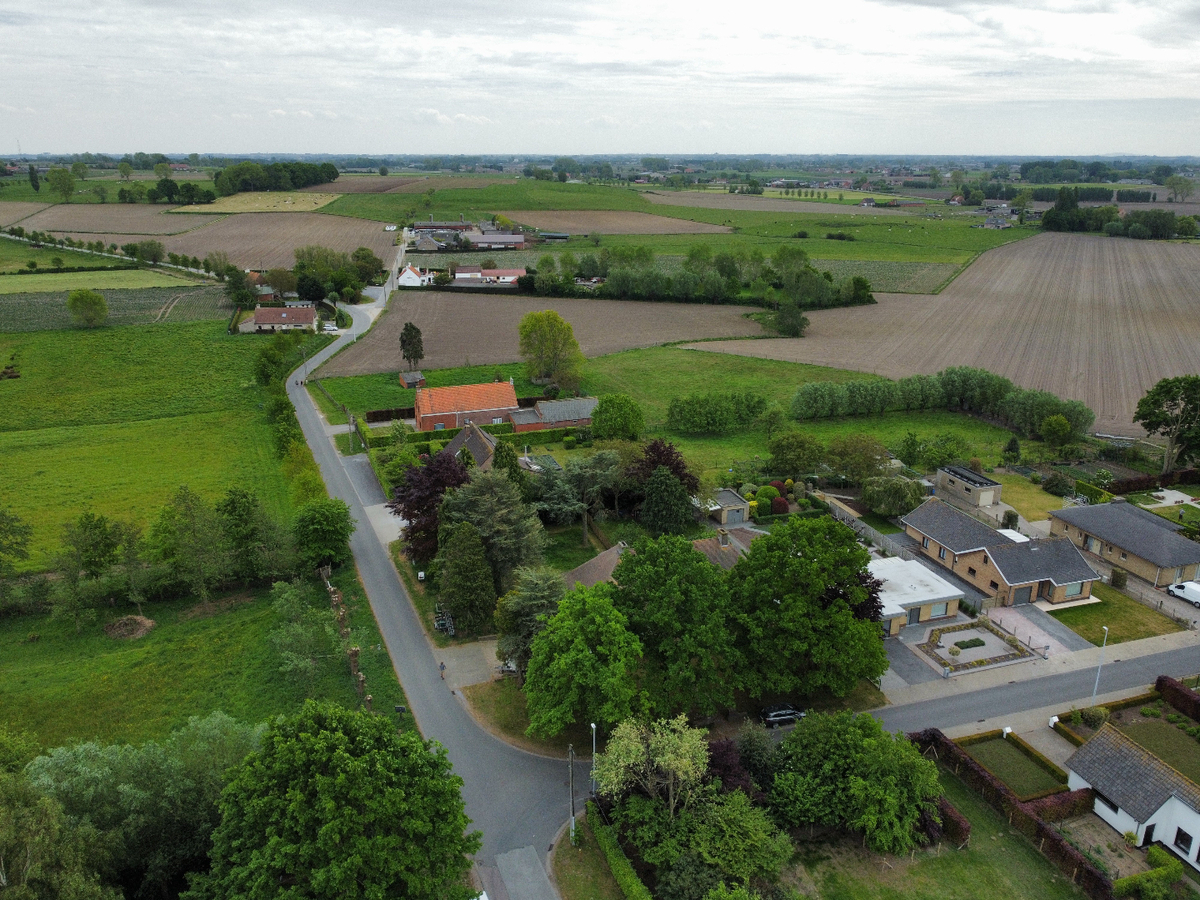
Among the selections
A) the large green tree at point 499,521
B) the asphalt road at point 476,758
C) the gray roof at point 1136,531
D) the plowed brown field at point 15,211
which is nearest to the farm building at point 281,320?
the asphalt road at point 476,758

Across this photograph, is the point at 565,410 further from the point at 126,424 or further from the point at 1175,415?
the point at 1175,415

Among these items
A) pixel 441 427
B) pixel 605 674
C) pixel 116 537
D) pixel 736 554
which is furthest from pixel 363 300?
pixel 605 674

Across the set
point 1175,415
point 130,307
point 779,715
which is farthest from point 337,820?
point 130,307

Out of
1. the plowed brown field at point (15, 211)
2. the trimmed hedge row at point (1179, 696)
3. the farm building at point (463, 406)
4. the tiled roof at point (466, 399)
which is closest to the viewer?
the trimmed hedge row at point (1179, 696)

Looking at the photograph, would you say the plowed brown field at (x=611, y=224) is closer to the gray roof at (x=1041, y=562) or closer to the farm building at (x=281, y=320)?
the farm building at (x=281, y=320)

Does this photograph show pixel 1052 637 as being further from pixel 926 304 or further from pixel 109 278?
pixel 109 278
